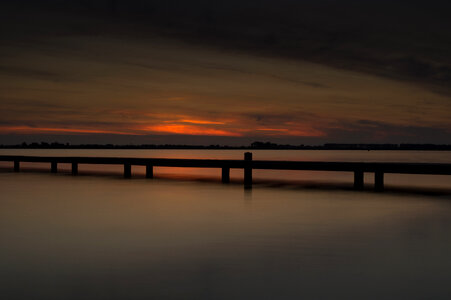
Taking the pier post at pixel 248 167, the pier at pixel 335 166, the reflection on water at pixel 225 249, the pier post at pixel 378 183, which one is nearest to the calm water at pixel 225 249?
the reflection on water at pixel 225 249

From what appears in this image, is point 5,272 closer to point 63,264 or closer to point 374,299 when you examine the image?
point 63,264

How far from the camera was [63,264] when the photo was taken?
10711 millimetres

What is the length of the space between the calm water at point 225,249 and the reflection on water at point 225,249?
3 centimetres

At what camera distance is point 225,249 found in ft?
41.8

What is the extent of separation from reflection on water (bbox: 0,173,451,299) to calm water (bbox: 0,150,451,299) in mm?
31

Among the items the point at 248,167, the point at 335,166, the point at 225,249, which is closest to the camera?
the point at 225,249

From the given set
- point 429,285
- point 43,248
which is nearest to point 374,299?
point 429,285

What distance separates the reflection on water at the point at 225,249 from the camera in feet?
29.2

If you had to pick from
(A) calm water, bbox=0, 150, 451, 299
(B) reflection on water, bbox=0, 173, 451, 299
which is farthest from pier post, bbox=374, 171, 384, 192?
(B) reflection on water, bbox=0, 173, 451, 299

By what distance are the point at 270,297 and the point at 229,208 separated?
13.6 m

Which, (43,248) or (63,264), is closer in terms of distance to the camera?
(63,264)

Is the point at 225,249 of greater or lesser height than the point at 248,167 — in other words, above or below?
below

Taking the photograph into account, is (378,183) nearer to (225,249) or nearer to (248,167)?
(248,167)

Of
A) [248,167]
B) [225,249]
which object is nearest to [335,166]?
[248,167]
